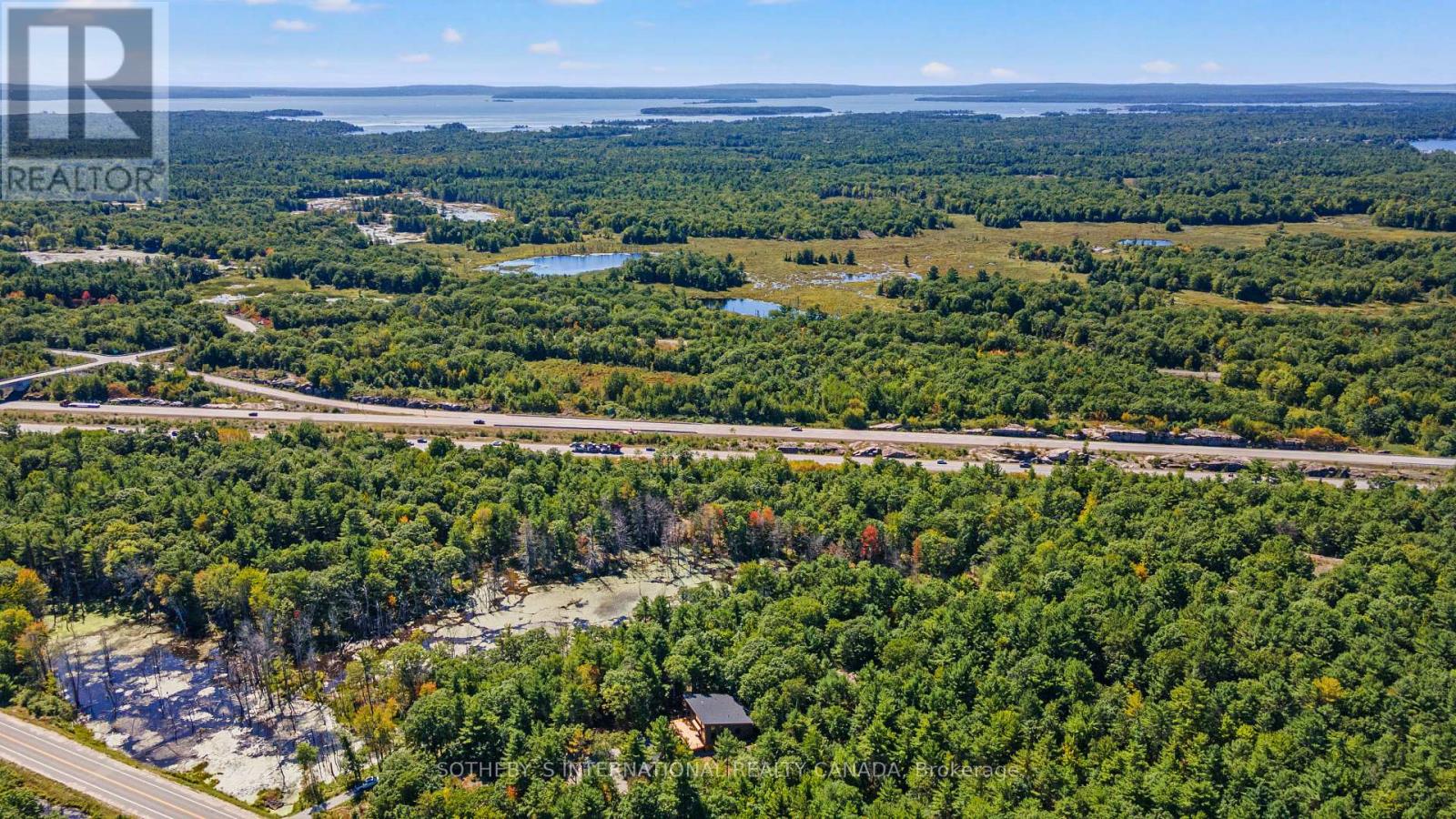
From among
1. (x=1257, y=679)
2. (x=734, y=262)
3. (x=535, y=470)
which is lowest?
(x=1257, y=679)

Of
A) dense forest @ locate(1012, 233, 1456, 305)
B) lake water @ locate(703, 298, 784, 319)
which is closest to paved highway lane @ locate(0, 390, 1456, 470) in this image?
lake water @ locate(703, 298, 784, 319)

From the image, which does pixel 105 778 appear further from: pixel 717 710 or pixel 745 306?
pixel 745 306

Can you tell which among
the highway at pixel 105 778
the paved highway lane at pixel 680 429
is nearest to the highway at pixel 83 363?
the paved highway lane at pixel 680 429

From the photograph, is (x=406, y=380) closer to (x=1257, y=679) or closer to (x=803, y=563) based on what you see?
(x=803, y=563)

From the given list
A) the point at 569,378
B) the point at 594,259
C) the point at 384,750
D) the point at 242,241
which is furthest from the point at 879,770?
the point at 242,241

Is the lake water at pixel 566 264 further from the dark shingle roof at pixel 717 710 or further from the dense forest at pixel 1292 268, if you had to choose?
the dark shingle roof at pixel 717 710

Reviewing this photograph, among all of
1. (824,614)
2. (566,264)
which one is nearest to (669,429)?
(824,614)
